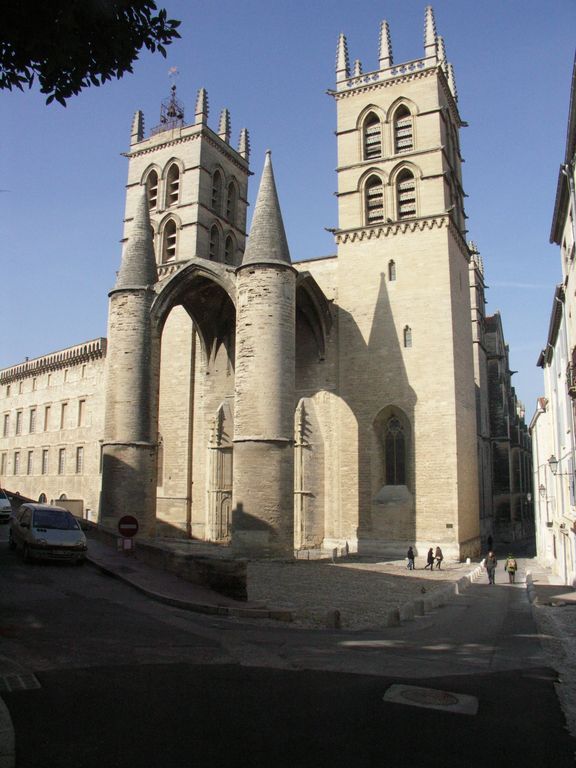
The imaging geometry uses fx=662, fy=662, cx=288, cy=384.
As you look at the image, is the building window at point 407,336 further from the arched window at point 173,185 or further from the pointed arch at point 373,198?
the arched window at point 173,185

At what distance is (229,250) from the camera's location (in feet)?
110

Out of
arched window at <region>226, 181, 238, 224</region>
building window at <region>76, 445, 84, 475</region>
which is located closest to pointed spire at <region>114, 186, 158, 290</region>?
arched window at <region>226, 181, 238, 224</region>

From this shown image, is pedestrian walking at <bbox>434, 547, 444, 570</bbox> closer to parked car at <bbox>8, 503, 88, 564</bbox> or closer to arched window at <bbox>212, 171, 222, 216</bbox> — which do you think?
parked car at <bbox>8, 503, 88, 564</bbox>

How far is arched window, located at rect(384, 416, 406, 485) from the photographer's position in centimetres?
2402

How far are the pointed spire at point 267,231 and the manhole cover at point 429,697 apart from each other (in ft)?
54.7

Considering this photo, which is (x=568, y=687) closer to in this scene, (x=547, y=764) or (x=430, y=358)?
(x=547, y=764)

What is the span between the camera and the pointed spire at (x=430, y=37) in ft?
87.8

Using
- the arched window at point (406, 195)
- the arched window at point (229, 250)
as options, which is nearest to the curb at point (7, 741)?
the arched window at point (406, 195)

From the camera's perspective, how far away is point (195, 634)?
8.30 meters

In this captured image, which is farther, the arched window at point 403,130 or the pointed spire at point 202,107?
the pointed spire at point 202,107

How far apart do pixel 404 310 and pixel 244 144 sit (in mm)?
16472

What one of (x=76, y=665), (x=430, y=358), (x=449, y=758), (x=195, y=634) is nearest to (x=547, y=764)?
(x=449, y=758)

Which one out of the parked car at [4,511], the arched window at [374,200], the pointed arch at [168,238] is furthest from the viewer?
the pointed arch at [168,238]

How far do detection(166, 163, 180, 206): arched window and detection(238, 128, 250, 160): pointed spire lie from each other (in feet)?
15.4
